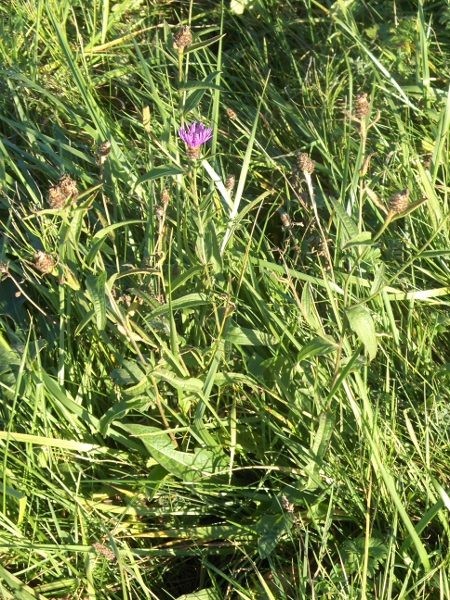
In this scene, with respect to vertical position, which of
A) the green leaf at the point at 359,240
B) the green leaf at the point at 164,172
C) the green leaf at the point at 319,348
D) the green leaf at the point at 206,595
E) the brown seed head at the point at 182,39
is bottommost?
the green leaf at the point at 206,595

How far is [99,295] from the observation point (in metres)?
1.34

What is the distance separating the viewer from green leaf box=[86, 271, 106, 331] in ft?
4.38

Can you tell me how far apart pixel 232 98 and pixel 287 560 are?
154cm

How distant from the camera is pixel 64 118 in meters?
2.32

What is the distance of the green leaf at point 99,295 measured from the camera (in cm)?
133

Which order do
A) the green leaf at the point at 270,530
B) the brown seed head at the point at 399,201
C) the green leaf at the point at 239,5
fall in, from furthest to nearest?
1. the green leaf at the point at 239,5
2. the green leaf at the point at 270,530
3. the brown seed head at the point at 399,201

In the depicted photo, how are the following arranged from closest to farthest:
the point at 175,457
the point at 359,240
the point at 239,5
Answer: the point at 359,240
the point at 175,457
the point at 239,5

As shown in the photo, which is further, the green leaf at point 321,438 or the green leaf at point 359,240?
the green leaf at point 321,438

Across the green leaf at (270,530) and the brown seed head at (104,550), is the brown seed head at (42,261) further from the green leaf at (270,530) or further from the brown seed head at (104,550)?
the green leaf at (270,530)

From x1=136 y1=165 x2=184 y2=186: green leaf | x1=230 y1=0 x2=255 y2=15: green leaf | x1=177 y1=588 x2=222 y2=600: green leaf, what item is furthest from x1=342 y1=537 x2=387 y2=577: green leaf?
x1=230 y1=0 x2=255 y2=15: green leaf

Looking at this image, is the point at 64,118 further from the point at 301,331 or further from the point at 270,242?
the point at 301,331

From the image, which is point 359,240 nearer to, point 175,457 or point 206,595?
point 175,457

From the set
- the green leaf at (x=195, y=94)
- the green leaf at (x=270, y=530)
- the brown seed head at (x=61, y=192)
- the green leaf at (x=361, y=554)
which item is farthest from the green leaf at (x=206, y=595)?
the green leaf at (x=195, y=94)

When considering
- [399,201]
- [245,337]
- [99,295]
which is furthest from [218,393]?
[399,201]
